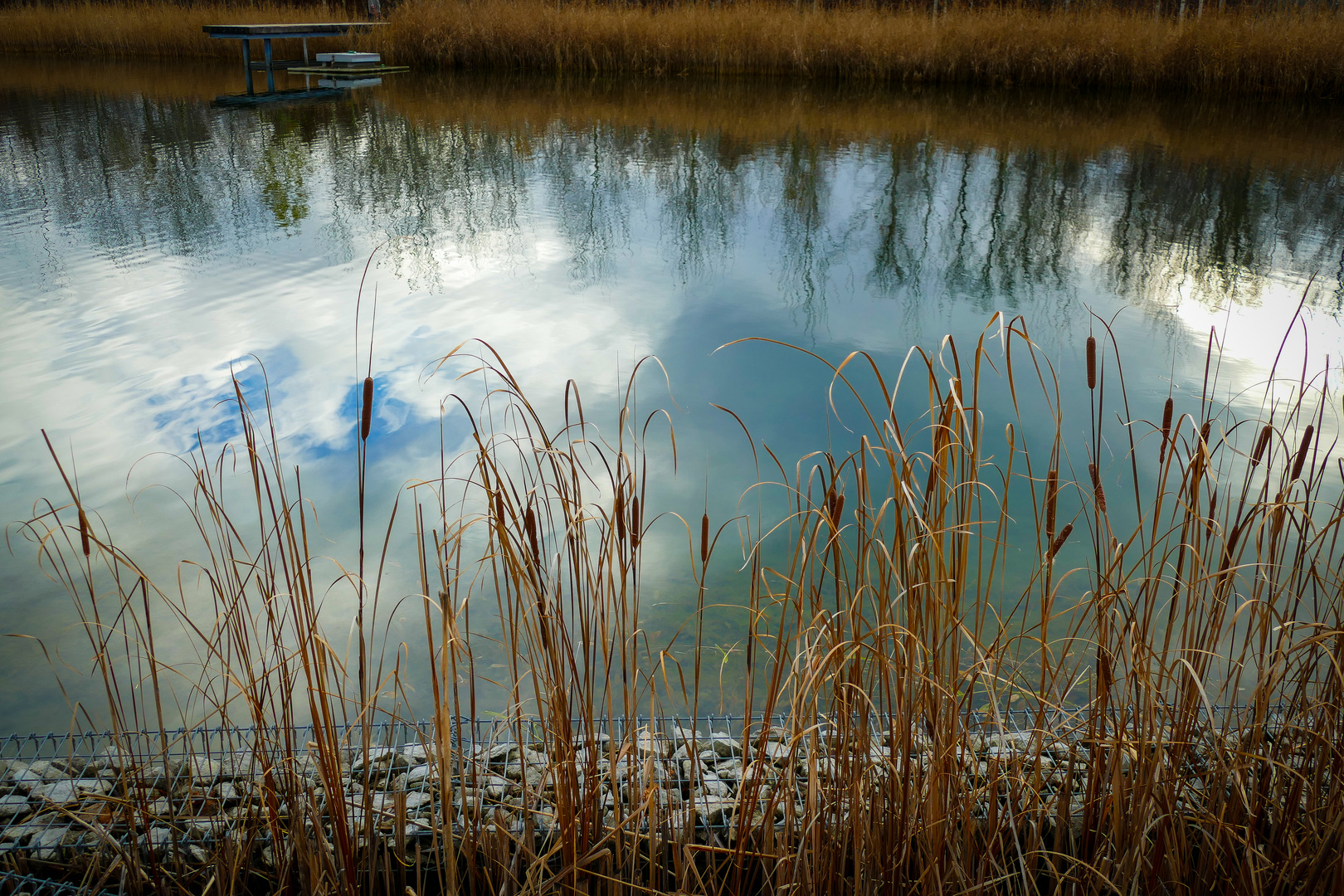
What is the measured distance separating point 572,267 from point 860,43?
20.2 ft

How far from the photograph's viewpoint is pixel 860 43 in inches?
335

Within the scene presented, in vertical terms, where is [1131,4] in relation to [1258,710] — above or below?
above

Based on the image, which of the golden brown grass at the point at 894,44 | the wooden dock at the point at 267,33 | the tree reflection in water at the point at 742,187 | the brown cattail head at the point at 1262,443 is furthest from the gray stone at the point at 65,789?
the golden brown grass at the point at 894,44

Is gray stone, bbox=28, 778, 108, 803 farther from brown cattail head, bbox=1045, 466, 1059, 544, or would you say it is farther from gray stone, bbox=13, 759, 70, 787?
brown cattail head, bbox=1045, 466, 1059, 544

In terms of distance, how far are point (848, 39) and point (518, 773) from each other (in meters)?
8.70

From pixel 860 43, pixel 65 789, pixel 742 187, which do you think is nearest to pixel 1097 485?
pixel 65 789

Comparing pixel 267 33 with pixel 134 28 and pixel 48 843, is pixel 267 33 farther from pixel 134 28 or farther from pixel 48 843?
pixel 48 843

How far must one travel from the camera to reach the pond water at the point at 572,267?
2.31 meters

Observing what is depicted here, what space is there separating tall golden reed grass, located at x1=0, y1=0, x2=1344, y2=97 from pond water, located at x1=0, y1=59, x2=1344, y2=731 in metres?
0.97

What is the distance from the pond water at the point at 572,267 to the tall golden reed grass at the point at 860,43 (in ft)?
3.18

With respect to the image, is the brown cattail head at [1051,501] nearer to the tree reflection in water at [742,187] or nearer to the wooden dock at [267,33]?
the tree reflection in water at [742,187]

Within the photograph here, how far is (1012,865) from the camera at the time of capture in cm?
110

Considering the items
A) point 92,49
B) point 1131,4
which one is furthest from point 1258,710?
point 92,49

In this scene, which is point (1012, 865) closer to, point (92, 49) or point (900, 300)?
point (900, 300)
